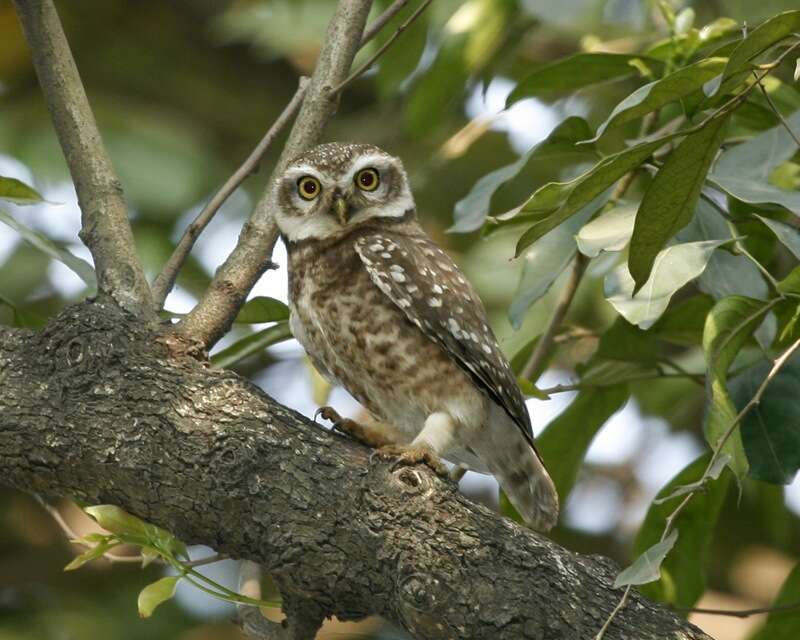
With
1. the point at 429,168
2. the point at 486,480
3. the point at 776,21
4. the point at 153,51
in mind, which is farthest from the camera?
the point at 153,51

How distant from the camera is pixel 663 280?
2783 mm

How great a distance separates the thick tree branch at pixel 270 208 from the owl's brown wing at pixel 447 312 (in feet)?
1.65

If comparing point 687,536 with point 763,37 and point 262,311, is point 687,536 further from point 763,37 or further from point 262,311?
point 763,37

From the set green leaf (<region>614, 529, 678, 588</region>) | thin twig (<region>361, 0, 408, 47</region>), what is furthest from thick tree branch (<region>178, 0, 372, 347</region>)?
green leaf (<region>614, 529, 678, 588</region>)

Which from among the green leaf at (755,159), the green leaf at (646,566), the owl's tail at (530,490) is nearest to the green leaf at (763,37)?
the green leaf at (755,159)

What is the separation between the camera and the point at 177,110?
7.82 m

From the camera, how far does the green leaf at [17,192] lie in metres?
3.21

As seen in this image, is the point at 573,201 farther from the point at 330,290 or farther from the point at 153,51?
the point at 153,51

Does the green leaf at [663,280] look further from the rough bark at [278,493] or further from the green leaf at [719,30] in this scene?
the green leaf at [719,30]

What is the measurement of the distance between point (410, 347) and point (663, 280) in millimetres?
1169

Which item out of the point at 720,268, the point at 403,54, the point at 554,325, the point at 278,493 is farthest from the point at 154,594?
the point at 403,54

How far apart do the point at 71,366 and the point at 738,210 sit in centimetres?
177

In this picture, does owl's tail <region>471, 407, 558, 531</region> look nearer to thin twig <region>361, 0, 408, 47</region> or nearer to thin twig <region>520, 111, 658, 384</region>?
thin twig <region>520, 111, 658, 384</region>

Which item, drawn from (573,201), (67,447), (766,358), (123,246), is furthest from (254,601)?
(766,358)
